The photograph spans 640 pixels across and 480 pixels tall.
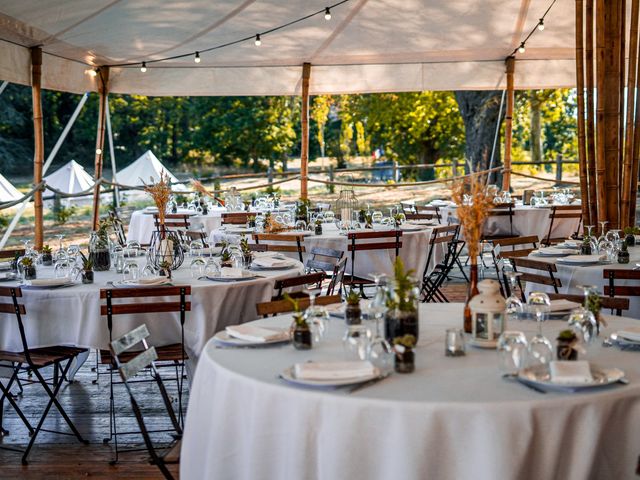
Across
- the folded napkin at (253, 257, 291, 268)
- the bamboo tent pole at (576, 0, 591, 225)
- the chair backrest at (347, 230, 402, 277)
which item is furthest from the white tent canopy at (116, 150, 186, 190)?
the folded napkin at (253, 257, 291, 268)

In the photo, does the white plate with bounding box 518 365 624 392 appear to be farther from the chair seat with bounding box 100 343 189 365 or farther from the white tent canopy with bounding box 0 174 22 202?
the white tent canopy with bounding box 0 174 22 202

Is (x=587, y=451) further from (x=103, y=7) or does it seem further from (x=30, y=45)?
(x=30, y=45)

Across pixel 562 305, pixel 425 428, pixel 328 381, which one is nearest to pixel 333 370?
pixel 328 381

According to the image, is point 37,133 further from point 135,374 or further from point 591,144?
point 135,374

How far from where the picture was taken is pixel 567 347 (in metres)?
3.22

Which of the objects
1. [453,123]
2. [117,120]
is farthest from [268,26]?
[117,120]

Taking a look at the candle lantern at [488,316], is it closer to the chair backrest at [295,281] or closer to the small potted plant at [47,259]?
the chair backrest at [295,281]

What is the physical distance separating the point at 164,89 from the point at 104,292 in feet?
27.3

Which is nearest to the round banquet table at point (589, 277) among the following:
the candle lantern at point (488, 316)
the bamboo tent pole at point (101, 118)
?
the candle lantern at point (488, 316)

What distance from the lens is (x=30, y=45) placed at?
9602mm

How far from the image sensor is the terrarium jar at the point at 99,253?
597 cm

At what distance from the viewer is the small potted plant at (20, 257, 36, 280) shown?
18.5ft

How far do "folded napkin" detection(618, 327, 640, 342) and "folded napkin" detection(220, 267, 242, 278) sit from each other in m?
2.67

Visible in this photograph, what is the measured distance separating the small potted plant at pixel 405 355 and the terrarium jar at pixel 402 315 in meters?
0.31
